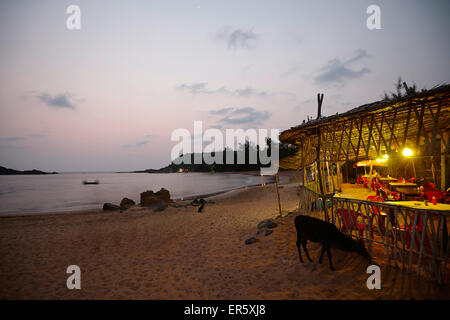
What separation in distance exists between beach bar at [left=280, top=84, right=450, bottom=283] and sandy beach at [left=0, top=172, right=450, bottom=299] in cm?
65

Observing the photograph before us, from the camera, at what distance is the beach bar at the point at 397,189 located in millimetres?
4590

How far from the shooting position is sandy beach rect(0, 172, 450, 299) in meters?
4.43

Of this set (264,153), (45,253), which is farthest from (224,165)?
(45,253)

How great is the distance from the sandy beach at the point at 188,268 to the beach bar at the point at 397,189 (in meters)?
0.65

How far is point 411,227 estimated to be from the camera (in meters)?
4.93

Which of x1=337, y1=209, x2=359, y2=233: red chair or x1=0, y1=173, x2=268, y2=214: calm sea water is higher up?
x1=337, y1=209, x2=359, y2=233: red chair

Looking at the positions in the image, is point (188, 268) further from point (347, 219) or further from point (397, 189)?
point (397, 189)

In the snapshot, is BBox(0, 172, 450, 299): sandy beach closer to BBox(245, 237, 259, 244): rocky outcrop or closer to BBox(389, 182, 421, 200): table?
BBox(245, 237, 259, 244): rocky outcrop

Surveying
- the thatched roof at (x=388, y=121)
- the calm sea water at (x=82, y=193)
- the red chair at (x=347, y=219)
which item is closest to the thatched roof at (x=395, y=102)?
the thatched roof at (x=388, y=121)

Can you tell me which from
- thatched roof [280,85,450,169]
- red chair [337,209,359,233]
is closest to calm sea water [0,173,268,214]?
thatched roof [280,85,450,169]

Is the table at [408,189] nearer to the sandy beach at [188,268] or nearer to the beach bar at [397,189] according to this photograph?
the beach bar at [397,189]

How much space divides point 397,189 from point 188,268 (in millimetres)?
9254
